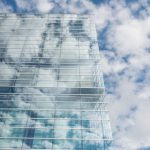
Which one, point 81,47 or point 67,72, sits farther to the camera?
point 81,47

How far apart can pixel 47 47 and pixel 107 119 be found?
41.4 ft

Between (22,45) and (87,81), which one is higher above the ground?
(22,45)

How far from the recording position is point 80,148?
25406mm

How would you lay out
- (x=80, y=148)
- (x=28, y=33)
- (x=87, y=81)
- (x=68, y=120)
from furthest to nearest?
(x=28, y=33)
(x=87, y=81)
(x=68, y=120)
(x=80, y=148)

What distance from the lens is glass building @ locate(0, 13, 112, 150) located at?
86.2 ft

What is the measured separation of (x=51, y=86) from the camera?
30.5m

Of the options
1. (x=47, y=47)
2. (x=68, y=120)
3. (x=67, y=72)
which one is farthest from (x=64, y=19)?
(x=68, y=120)

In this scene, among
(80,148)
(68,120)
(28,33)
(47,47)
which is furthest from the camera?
(28,33)

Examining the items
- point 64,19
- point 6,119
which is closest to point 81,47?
point 64,19

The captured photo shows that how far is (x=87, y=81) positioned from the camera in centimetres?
3116

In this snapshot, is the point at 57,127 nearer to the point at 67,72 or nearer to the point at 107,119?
the point at 107,119

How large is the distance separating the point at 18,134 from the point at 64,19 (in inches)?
784

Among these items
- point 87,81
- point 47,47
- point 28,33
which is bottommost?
point 87,81

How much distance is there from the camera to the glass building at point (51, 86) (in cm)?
2628
